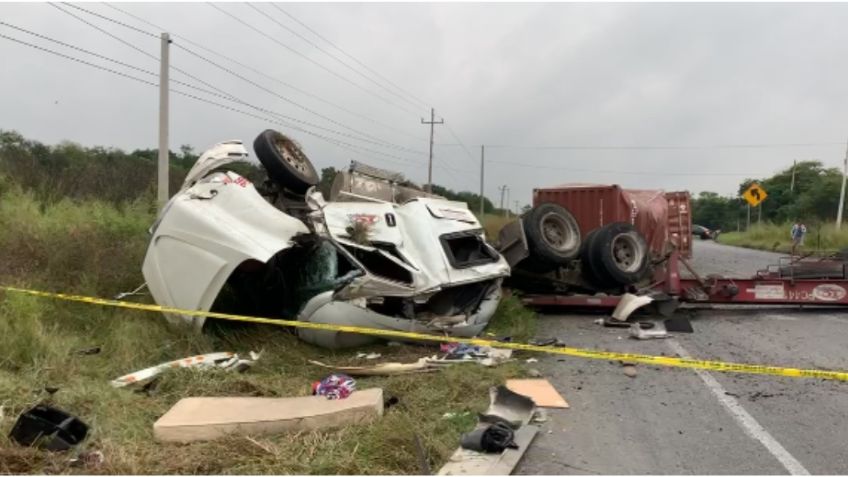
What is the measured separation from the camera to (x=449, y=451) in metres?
3.77

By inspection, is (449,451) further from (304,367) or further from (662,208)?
(662,208)

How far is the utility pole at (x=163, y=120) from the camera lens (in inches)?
542

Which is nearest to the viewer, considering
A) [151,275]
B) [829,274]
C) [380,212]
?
[151,275]

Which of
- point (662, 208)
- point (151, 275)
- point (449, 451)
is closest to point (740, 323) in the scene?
point (662, 208)

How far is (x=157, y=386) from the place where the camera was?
4.95 meters

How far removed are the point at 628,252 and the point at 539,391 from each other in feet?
17.4

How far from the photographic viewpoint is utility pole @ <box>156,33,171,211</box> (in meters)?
13.8

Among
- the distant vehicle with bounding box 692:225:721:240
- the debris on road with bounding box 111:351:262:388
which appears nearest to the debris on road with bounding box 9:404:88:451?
the debris on road with bounding box 111:351:262:388

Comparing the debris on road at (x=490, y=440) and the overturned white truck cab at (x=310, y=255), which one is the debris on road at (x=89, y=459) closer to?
the debris on road at (x=490, y=440)

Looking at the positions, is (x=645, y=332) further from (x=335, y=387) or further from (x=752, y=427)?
(x=335, y=387)

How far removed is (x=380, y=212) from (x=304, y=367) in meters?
2.01

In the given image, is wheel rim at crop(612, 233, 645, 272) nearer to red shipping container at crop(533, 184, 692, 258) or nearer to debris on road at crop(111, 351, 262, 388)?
red shipping container at crop(533, 184, 692, 258)

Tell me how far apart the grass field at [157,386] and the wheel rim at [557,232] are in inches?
50.8

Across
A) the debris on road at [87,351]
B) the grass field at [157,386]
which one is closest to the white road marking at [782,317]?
the grass field at [157,386]
